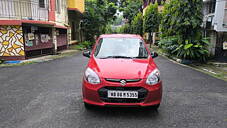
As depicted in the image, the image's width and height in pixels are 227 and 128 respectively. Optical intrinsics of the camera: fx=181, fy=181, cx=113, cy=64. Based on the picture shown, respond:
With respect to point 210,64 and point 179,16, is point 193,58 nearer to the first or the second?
point 210,64

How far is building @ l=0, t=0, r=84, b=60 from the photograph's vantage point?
10.6 metres

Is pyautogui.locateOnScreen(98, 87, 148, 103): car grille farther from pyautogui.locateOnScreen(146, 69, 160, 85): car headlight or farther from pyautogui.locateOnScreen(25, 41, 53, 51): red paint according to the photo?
pyautogui.locateOnScreen(25, 41, 53, 51): red paint

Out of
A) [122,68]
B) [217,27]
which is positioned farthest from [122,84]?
[217,27]

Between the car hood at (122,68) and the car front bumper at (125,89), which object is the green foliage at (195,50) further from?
the car front bumper at (125,89)

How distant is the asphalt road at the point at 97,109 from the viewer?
137 inches

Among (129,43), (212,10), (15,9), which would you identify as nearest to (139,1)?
(212,10)

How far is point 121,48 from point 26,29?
912 centimetres

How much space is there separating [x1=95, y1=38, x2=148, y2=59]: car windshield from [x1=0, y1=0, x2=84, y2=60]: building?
769cm

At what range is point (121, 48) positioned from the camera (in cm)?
467

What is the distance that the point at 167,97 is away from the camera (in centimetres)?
490

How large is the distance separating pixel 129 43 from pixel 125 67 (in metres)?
1.30

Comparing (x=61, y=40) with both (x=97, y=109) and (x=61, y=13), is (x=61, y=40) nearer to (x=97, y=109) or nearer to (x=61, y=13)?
(x=61, y=13)

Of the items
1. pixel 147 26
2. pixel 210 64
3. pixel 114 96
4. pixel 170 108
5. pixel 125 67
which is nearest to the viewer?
pixel 114 96

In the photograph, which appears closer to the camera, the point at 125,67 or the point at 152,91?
the point at 152,91
